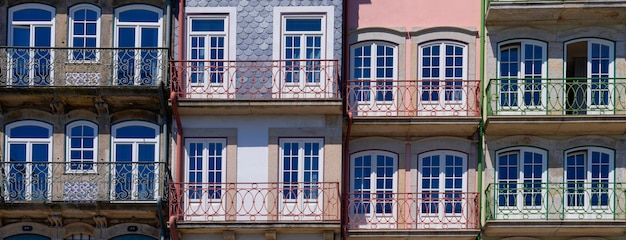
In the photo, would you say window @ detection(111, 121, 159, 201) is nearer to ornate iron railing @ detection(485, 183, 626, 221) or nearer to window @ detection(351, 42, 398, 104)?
window @ detection(351, 42, 398, 104)

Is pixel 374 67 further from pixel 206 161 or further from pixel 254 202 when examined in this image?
pixel 206 161

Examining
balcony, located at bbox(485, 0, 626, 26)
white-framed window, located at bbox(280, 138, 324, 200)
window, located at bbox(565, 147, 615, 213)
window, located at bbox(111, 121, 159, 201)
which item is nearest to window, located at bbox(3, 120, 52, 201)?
window, located at bbox(111, 121, 159, 201)

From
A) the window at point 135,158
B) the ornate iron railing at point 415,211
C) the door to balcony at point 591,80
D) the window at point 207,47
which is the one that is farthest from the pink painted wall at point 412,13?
the window at point 135,158

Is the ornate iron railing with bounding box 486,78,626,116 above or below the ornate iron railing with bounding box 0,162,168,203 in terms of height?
above

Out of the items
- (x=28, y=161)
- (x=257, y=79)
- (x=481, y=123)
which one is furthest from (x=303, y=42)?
(x=28, y=161)

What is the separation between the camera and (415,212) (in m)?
28.6

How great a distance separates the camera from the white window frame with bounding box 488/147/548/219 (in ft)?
92.3

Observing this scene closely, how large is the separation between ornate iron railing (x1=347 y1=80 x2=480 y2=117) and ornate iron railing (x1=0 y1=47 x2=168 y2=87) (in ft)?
15.0

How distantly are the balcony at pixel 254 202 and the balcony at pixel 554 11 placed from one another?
540cm

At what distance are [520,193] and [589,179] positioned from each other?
162 centimetres

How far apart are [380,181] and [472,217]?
2.26 m

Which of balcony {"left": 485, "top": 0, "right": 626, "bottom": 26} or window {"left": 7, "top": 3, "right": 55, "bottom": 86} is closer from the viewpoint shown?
balcony {"left": 485, "top": 0, "right": 626, "bottom": 26}

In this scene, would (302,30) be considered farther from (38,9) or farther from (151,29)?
(38,9)

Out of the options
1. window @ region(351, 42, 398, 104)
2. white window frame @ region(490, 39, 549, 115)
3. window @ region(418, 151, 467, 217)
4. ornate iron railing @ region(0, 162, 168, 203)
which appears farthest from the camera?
window @ region(351, 42, 398, 104)
